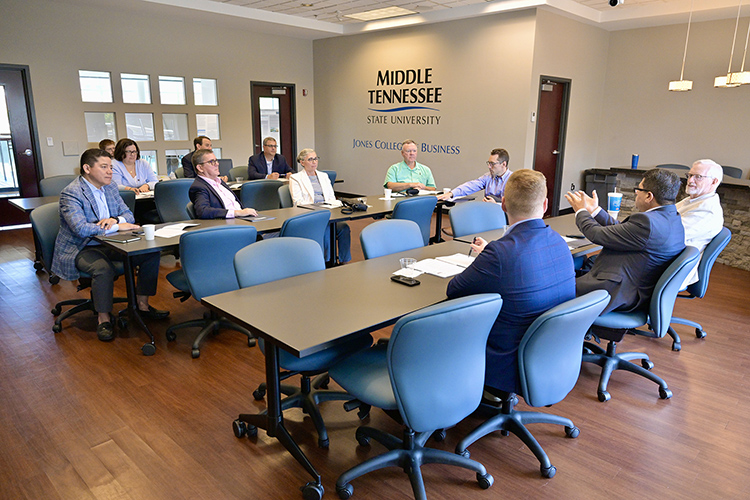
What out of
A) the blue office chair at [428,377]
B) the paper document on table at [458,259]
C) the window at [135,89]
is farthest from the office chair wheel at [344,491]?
the window at [135,89]

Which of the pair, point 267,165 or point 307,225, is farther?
point 267,165

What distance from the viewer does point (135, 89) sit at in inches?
322

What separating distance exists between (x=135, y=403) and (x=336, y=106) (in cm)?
824

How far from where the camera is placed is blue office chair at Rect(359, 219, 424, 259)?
316 centimetres

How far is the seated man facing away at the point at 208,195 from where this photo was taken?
4203mm

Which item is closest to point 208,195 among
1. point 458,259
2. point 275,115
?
point 458,259

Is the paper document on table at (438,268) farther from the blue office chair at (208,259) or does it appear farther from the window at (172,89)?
the window at (172,89)

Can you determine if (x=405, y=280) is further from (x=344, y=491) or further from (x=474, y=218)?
(x=474, y=218)

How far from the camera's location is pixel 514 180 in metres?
2.22

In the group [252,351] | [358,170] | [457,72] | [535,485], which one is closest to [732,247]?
[457,72]

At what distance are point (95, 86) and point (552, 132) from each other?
7.16 meters

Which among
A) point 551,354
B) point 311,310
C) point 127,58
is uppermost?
point 127,58

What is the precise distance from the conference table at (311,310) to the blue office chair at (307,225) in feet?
3.28

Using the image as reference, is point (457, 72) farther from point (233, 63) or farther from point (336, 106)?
point (233, 63)
